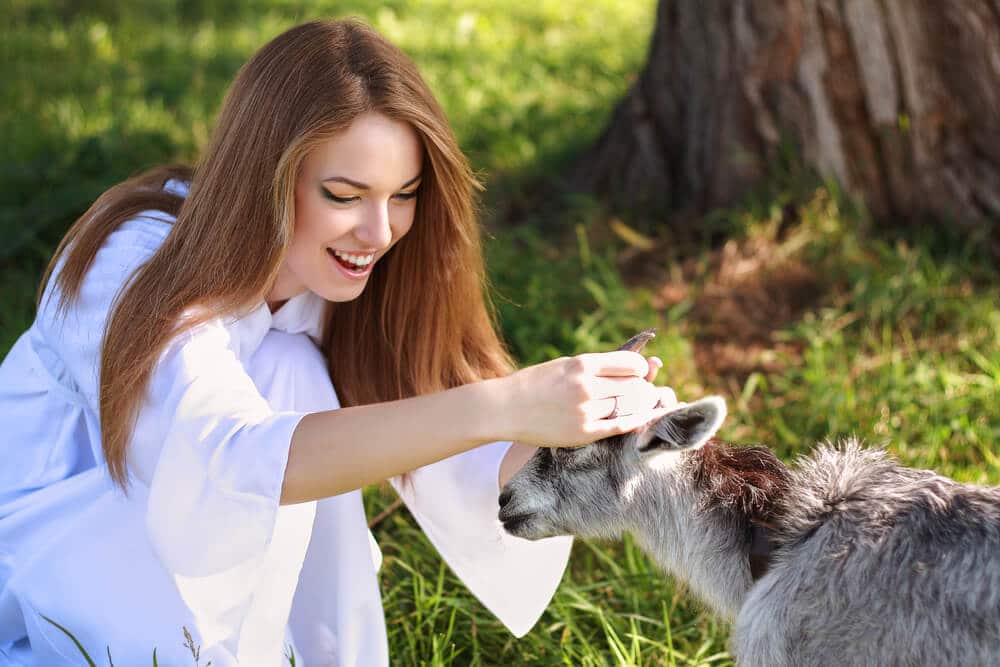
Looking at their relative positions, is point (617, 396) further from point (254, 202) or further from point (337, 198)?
point (254, 202)

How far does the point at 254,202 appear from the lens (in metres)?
2.61

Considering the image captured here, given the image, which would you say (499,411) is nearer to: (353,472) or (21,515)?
(353,472)

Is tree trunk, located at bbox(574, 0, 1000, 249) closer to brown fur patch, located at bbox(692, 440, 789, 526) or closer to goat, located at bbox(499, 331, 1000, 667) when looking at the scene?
goat, located at bbox(499, 331, 1000, 667)

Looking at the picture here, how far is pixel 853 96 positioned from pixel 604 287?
4.82 ft

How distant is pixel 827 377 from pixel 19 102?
536cm

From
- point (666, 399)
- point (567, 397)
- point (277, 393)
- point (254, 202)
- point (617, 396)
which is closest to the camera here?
point (567, 397)

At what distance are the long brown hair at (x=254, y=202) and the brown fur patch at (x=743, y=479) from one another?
35.8 inches

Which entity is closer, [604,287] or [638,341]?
[638,341]

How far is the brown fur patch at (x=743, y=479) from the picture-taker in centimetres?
262

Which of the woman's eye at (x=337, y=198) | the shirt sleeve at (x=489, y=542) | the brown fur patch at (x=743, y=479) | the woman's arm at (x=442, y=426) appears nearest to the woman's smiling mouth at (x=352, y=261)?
the woman's eye at (x=337, y=198)

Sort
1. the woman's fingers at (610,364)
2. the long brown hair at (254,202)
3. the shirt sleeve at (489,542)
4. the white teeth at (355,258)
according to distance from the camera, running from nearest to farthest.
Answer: the woman's fingers at (610,364) < the long brown hair at (254,202) < the white teeth at (355,258) < the shirt sleeve at (489,542)

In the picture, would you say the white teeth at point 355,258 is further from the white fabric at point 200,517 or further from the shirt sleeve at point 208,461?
the shirt sleeve at point 208,461

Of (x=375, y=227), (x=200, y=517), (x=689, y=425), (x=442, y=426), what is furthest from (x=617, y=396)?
(x=200, y=517)

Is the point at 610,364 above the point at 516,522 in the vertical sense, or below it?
above
